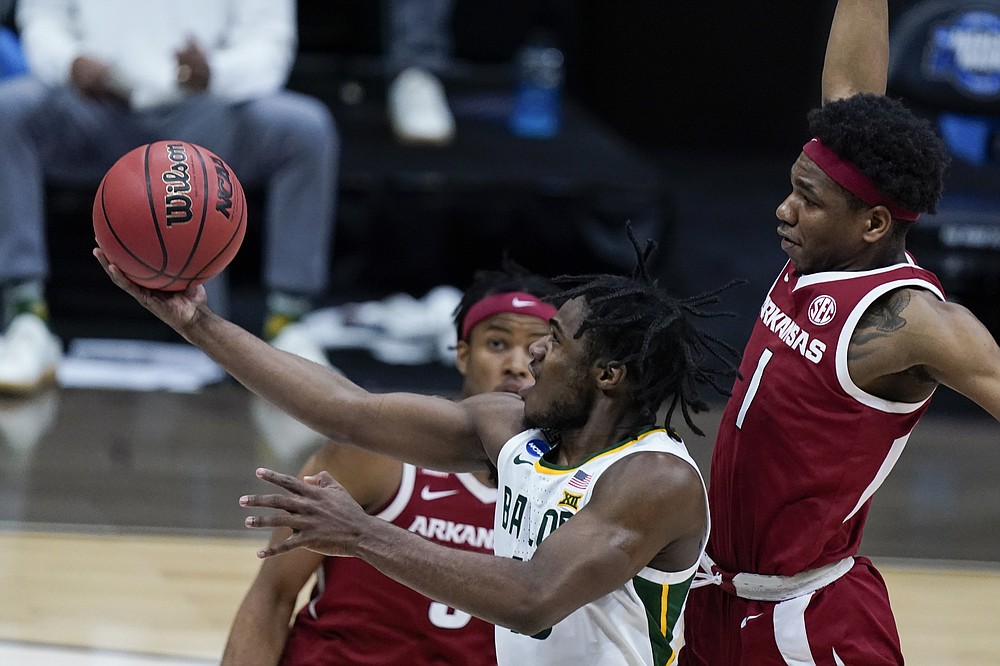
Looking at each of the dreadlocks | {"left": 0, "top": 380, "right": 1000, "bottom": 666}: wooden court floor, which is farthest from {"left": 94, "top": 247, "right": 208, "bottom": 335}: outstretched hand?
{"left": 0, "top": 380, "right": 1000, "bottom": 666}: wooden court floor

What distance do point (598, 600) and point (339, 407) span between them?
658mm

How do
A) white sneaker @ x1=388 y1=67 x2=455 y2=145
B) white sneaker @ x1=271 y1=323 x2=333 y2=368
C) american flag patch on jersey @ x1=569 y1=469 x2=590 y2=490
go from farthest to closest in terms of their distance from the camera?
white sneaker @ x1=388 y1=67 x2=455 y2=145 < white sneaker @ x1=271 y1=323 x2=333 y2=368 < american flag patch on jersey @ x1=569 y1=469 x2=590 y2=490

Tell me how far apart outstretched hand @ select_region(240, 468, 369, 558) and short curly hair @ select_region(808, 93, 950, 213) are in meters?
1.19

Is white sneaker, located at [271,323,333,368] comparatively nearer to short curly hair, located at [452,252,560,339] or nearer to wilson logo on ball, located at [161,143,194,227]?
short curly hair, located at [452,252,560,339]

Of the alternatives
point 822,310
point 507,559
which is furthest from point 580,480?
point 822,310

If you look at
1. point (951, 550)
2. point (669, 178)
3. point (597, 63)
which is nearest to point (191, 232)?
point (951, 550)

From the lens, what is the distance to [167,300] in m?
2.75

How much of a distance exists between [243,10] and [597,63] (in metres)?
4.57

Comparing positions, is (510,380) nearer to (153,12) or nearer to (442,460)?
(442,460)

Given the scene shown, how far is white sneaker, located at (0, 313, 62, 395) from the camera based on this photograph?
5.71 m

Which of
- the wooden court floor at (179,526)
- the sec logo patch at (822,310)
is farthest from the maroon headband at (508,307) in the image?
the wooden court floor at (179,526)

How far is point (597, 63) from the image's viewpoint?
33.4 ft

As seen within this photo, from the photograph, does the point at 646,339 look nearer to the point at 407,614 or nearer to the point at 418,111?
the point at 407,614

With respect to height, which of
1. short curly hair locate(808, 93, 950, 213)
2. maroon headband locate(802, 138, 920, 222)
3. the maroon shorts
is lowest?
the maroon shorts
